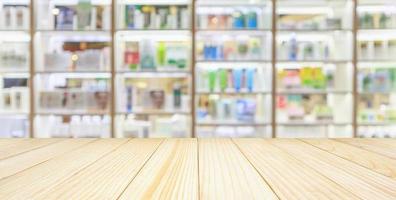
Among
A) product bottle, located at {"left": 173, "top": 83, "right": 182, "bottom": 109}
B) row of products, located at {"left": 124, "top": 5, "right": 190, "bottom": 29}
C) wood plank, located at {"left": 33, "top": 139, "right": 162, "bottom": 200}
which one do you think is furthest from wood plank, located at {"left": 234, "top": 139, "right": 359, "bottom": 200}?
row of products, located at {"left": 124, "top": 5, "right": 190, "bottom": 29}

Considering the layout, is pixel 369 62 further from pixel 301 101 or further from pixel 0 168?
pixel 0 168

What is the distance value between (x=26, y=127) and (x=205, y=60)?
6.10 ft

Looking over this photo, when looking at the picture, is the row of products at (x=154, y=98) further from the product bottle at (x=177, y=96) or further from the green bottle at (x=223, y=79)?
the green bottle at (x=223, y=79)

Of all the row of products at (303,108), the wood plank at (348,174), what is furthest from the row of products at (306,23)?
the wood plank at (348,174)

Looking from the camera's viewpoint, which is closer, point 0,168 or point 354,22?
point 0,168

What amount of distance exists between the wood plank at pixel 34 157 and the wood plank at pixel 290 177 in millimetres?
486

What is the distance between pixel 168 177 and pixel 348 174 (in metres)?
0.36

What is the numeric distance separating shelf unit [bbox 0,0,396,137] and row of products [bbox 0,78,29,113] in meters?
0.05

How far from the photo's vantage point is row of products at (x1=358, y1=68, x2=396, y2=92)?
4.89m

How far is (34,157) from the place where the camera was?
3.95 ft

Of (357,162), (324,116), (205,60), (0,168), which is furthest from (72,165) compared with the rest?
(324,116)

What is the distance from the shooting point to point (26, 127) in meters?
4.86

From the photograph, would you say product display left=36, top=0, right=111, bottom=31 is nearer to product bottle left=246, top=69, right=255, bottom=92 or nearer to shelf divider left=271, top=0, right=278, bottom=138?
product bottle left=246, top=69, right=255, bottom=92

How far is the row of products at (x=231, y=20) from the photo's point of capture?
4.83m
